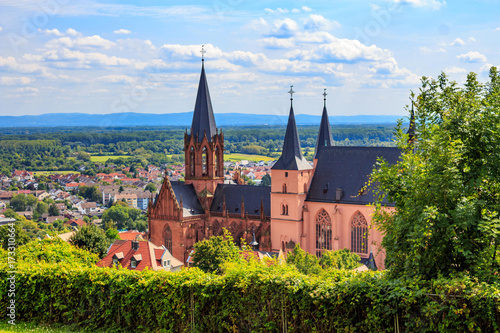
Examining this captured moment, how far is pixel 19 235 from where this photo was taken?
6706cm

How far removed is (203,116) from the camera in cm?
7206

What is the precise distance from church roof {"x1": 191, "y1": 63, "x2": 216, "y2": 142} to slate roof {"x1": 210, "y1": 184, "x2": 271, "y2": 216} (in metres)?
6.86

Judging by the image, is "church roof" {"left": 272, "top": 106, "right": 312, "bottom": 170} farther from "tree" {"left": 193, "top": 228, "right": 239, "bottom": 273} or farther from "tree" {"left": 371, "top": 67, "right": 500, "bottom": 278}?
"tree" {"left": 371, "top": 67, "right": 500, "bottom": 278}

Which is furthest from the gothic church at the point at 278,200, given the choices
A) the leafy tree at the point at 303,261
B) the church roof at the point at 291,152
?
the leafy tree at the point at 303,261

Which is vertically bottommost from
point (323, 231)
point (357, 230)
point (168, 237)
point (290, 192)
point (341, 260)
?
point (168, 237)

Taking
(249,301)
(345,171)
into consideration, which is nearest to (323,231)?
(345,171)

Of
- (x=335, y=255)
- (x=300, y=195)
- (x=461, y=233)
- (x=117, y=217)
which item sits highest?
(x=461, y=233)

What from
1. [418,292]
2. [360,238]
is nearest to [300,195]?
[360,238]

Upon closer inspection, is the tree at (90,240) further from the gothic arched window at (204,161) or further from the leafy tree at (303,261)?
the leafy tree at (303,261)

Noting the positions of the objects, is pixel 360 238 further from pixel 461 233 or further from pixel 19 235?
pixel 461 233

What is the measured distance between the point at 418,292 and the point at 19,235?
59.2 meters

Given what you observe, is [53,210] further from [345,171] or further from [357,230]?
[357,230]

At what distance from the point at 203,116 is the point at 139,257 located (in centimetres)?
2345

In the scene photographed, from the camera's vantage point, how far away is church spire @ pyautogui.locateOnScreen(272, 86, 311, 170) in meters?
62.6
